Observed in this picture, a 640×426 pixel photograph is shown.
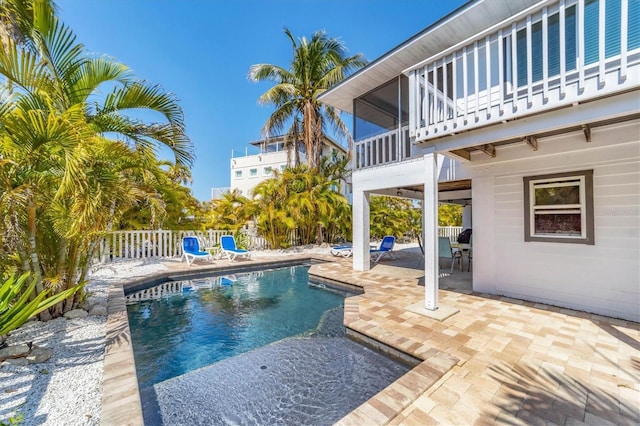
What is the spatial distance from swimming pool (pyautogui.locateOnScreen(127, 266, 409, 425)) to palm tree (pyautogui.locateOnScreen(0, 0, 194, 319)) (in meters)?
2.07

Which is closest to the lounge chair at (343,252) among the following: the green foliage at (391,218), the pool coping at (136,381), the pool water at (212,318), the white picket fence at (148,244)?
the pool water at (212,318)

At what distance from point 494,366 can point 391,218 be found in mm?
16562

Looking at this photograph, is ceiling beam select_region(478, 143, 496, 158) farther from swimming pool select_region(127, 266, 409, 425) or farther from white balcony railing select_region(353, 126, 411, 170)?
swimming pool select_region(127, 266, 409, 425)

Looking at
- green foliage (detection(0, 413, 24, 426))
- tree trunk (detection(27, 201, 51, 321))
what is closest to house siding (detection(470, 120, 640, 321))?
green foliage (detection(0, 413, 24, 426))

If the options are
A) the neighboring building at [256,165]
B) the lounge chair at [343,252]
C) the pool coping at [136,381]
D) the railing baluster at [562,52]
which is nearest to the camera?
the pool coping at [136,381]

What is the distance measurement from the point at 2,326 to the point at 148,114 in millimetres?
4321

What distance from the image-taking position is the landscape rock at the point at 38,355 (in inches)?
134

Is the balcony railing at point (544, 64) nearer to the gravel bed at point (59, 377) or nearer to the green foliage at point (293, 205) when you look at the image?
the gravel bed at point (59, 377)

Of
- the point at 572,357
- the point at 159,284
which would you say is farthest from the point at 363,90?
the point at 159,284

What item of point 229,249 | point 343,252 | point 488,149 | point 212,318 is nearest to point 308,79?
point 343,252

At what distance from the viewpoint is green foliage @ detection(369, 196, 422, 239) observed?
62.3 ft

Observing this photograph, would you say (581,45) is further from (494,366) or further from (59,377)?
(59,377)

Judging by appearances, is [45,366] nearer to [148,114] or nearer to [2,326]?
[2,326]

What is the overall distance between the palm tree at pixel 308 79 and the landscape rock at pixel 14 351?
13.9m
